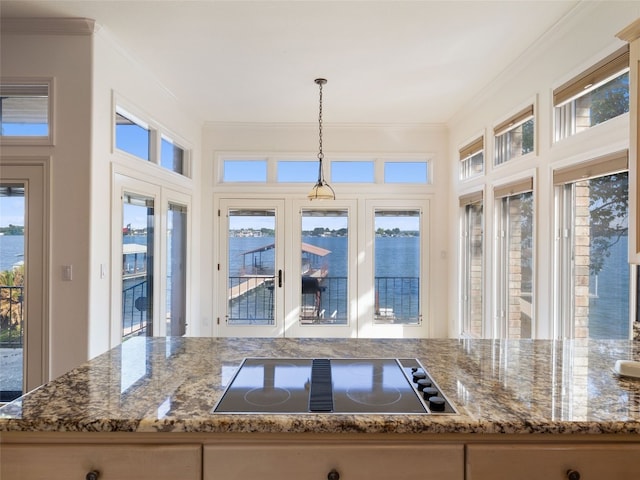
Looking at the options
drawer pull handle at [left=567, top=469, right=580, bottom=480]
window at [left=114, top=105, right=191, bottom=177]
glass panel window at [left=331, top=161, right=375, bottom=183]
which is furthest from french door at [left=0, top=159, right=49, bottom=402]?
glass panel window at [left=331, top=161, right=375, bottom=183]

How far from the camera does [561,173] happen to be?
8.99ft

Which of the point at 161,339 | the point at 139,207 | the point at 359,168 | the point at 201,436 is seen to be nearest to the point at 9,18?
the point at 139,207

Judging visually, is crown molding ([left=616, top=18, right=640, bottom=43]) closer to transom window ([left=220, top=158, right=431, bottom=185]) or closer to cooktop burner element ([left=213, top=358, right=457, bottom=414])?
cooktop burner element ([left=213, top=358, right=457, bottom=414])

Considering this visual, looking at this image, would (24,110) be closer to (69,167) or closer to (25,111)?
(25,111)

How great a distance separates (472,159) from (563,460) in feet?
13.6

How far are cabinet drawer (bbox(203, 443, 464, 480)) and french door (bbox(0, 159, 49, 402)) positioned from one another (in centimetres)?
257

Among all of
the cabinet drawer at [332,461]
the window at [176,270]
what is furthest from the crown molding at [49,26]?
the cabinet drawer at [332,461]

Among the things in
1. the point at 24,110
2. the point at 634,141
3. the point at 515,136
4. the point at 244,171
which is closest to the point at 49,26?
the point at 24,110

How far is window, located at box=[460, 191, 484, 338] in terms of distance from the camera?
14.1 ft

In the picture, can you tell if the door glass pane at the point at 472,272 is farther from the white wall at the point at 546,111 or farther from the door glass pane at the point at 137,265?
the door glass pane at the point at 137,265

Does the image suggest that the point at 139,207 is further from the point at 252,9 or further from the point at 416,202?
the point at 416,202

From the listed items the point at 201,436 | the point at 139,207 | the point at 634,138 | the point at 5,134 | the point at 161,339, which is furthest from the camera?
the point at 139,207

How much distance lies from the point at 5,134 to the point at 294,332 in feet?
12.7

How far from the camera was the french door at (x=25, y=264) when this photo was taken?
279cm
